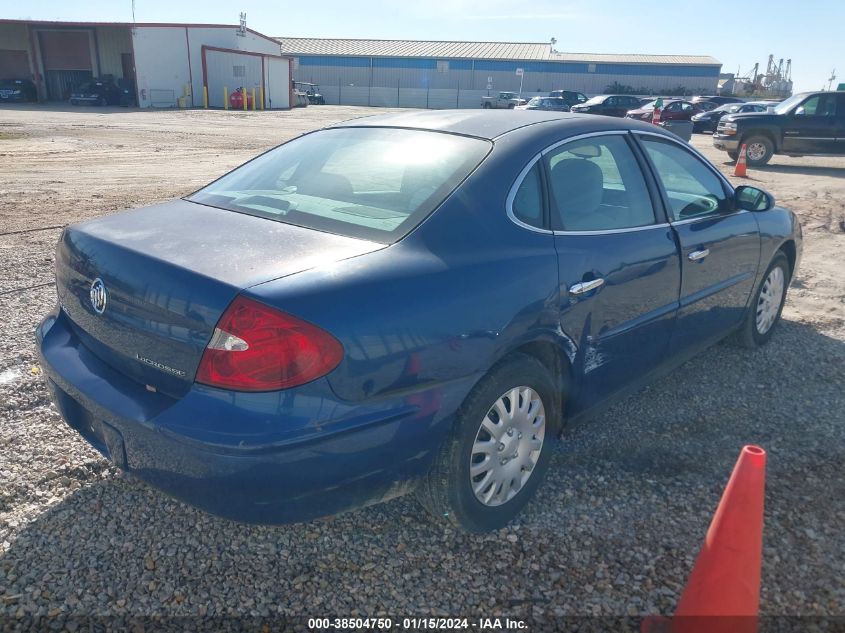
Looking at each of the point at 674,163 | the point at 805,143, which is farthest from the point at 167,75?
the point at 674,163

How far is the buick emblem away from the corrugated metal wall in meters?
58.3

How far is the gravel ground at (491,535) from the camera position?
240 cm

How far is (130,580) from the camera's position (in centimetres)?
243

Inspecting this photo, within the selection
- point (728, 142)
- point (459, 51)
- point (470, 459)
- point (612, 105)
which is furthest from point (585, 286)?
point (459, 51)

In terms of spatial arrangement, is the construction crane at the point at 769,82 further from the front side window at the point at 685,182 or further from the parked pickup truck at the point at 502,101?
the front side window at the point at 685,182

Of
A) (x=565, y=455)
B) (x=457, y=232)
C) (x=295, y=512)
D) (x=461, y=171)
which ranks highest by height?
(x=461, y=171)

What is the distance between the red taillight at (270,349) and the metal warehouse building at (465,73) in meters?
58.5

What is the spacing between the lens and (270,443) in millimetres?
2004

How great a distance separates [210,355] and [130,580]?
988 mm

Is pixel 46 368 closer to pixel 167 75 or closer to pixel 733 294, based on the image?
pixel 733 294

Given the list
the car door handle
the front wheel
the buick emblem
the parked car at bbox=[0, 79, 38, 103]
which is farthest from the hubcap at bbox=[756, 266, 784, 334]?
the parked car at bbox=[0, 79, 38, 103]

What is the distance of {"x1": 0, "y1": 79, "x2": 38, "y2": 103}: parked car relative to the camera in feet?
129

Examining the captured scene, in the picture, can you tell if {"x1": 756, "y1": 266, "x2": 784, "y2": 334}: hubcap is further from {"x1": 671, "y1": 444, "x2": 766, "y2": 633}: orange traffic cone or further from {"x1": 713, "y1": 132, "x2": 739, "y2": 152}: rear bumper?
{"x1": 713, "y1": 132, "x2": 739, "y2": 152}: rear bumper

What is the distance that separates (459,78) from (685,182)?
60.4 meters
